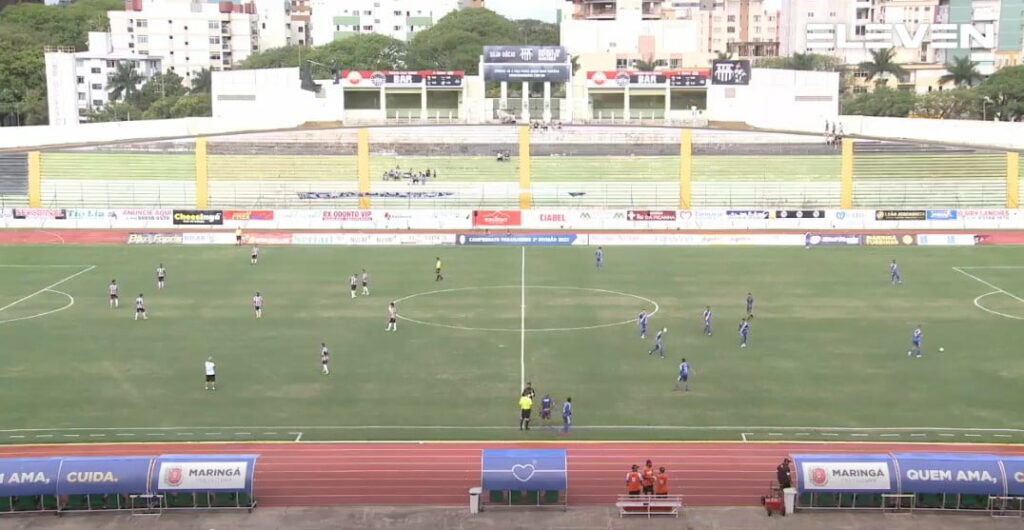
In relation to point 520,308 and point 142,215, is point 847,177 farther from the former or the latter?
point 142,215

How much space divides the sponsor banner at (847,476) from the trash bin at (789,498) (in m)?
0.30

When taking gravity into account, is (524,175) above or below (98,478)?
above

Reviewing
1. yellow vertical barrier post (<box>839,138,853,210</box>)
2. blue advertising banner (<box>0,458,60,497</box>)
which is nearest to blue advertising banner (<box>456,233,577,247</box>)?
yellow vertical barrier post (<box>839,138,853,210</box>)

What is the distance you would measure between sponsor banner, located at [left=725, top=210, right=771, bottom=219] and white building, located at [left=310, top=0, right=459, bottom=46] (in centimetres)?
11491

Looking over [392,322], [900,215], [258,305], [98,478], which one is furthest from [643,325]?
[900,215]

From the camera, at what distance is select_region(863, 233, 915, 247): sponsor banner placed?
6134 centimetres

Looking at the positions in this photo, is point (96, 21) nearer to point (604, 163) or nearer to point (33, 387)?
point (604, 163)

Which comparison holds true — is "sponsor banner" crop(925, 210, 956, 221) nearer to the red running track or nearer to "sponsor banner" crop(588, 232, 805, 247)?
"sponsor banner" crop(588, 232, 805, 247)

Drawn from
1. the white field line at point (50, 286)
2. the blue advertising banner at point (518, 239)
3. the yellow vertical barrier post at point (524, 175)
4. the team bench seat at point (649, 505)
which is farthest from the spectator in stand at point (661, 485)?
the yellow vertical barrier post at point (524, 175)

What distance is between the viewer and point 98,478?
24.8m

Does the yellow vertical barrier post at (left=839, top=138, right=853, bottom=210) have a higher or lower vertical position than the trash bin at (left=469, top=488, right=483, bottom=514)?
higher

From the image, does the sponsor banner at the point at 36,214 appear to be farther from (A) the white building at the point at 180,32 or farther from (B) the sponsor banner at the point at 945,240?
(A) the white building at the point at 180,32

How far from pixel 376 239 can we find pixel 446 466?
118 ft

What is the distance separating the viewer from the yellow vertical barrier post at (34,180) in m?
73.9
